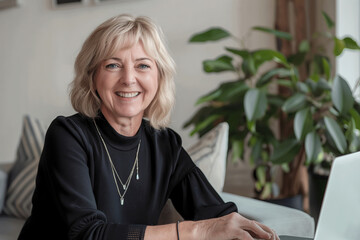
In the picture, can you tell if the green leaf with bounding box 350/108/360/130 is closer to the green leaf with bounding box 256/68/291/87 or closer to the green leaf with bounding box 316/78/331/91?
the green leaf with bounding box 316/78/331/91

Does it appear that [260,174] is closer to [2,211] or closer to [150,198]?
[150,198]

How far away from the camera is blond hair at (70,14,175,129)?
3.91 feet

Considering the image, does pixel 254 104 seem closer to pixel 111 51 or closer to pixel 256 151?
pixel 256 151

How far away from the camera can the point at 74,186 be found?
1.10m

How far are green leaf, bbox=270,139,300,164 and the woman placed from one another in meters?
0.82

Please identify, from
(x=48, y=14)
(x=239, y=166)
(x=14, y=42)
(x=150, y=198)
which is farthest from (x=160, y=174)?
(x=14, y=42)

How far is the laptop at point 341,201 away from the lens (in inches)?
29.9

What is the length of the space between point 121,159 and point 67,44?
2.04 metres

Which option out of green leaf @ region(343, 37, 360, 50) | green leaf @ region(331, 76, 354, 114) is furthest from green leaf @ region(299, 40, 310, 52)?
green leaf @ region(331, 76, 354, 114)

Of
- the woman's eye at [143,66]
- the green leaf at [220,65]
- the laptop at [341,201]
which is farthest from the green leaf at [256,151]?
the laptop at [341,201]

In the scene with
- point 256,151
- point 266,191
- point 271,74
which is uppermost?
point 271,74

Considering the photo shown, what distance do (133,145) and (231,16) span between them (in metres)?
1.63

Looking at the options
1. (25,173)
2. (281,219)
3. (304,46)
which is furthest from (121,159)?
(304,46)

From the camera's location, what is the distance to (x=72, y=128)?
118cm
